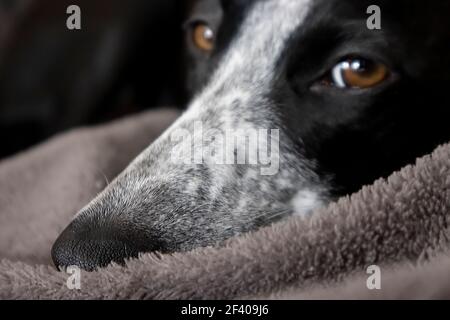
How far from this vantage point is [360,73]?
3.89 feet

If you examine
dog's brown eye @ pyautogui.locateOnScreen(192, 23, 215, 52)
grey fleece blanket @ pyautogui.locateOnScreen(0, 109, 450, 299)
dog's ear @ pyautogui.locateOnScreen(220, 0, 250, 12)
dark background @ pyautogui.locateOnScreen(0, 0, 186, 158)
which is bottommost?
grey fleece blanket @ pyautogui.locateOnScreen(0, 109, 450, 299)

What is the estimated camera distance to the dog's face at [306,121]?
43.6 inches

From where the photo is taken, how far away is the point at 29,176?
144 centimetres

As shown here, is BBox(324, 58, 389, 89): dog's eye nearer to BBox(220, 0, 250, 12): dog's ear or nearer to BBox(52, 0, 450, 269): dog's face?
BBox(52, 0, 450, 269): dog's face

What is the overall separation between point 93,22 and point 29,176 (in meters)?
0.87

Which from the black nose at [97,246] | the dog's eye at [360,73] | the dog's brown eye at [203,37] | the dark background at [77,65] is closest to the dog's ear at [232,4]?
the dog's brown eye at [203,37]

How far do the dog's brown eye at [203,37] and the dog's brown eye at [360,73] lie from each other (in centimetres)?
38

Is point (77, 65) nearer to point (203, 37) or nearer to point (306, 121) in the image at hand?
point (203, 37)

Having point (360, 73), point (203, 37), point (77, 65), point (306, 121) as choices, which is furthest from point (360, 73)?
point (77, 65)

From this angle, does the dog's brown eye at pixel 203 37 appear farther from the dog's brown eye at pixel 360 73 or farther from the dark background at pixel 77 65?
the dark background at pixel 77 65

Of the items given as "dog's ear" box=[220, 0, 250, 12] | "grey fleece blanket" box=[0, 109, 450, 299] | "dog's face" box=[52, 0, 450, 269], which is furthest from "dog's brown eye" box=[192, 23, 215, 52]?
"grey fleece blanket" box=[0, 109, 450, 299]

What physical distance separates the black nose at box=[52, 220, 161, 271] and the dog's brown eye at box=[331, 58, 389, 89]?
1.46 feet

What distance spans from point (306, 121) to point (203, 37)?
0.43m

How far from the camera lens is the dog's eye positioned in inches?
46.4
